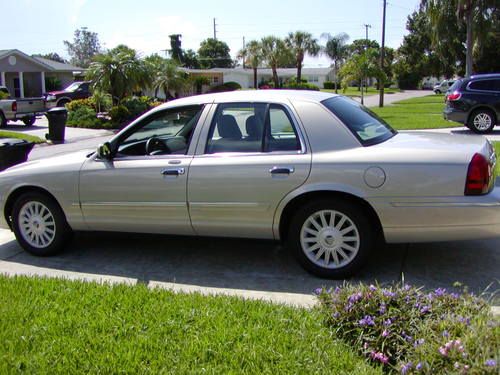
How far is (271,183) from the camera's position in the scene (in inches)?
187

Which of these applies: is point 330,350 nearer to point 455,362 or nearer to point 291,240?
point 455,362

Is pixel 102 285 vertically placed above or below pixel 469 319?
below

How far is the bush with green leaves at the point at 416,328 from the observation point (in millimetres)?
2660

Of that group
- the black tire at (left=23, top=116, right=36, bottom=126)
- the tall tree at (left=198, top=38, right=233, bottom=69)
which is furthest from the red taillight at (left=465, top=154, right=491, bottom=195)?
the tall tree at (left=198, top=38, right=233, bottom=69)

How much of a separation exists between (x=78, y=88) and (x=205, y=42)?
81.5 metres

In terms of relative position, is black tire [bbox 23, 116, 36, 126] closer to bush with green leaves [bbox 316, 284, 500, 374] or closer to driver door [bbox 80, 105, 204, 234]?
driver door [bbox 80, 105, 204, 234]

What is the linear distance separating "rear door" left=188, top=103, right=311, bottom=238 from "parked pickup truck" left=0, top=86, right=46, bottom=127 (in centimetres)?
1846

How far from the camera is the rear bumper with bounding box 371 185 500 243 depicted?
14.4ft

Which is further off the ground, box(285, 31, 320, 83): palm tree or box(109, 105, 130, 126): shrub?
box(285, 31, 320, 83): palm tree

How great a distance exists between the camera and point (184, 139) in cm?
529

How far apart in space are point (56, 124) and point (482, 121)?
1322 cm

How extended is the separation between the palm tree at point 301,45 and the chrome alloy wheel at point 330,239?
68.1 metres

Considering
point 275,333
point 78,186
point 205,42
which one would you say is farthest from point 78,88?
point 205,42

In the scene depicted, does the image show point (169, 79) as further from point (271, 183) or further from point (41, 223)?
point (271, 183)
